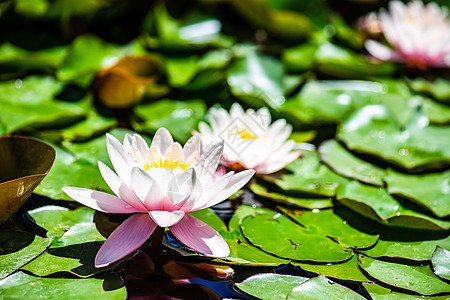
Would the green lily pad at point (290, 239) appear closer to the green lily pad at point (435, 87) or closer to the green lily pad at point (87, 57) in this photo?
the green lily pad at point (87, 57)

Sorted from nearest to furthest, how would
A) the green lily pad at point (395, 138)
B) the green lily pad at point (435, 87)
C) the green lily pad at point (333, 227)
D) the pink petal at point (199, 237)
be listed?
the pink petal at point (199, 237)
the green lily pad at point (333, 227)
the green lily pad at point (395, 138)
the green lily pad at point (435, 87)

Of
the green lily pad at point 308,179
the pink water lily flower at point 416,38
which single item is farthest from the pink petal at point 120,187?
the pink water lily flower at point 416,38

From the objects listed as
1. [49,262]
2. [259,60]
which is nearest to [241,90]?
[259,60]

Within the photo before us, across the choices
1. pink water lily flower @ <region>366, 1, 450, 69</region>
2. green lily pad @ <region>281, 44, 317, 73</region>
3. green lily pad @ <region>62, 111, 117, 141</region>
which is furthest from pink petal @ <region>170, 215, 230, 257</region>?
pink water lily flower @ <region>366, 1, 450, 69</region>

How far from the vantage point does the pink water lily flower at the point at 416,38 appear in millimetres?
2484

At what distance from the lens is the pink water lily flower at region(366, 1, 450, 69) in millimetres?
2484

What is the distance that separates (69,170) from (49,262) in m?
0.44

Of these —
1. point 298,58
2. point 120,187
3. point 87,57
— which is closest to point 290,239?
point 120,187

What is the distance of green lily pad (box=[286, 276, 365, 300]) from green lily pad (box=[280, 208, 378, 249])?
8.6 inches

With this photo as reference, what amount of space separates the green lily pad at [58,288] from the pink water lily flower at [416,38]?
2150 millimetres

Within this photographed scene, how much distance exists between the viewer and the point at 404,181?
1733mm

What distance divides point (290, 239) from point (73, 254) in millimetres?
666

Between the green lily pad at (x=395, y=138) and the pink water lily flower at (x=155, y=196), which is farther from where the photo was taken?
the green lily pad at (x=395, y=138)

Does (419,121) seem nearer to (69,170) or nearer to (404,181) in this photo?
(404,181)
